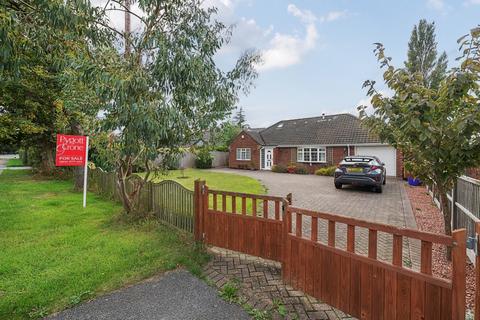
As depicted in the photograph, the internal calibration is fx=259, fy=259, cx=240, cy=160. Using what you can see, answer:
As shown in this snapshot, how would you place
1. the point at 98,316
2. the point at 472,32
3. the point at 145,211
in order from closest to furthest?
the point at 98,316 → the point at 472,32 → the point at 145,211

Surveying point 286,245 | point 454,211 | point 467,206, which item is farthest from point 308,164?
point 286,245

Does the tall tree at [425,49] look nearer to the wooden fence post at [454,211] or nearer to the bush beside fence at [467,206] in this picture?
the wooden fence post at [454,211]

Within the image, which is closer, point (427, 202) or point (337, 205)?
point (337, 205)

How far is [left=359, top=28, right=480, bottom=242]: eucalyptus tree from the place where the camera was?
3.33m

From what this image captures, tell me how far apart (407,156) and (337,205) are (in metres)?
4.23

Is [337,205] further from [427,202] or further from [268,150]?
[268,150]

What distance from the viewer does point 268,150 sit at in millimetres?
26000

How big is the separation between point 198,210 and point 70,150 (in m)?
6.39

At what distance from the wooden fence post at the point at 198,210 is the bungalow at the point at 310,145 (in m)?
14.7

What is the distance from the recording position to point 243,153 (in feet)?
92.2

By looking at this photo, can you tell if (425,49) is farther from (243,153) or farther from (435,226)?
(435,226)

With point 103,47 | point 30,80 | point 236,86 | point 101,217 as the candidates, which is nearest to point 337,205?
point 236,86

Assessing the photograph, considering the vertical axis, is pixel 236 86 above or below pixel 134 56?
below

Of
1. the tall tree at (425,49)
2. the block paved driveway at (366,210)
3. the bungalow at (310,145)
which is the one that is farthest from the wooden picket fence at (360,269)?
the tall tree at (425,49)
